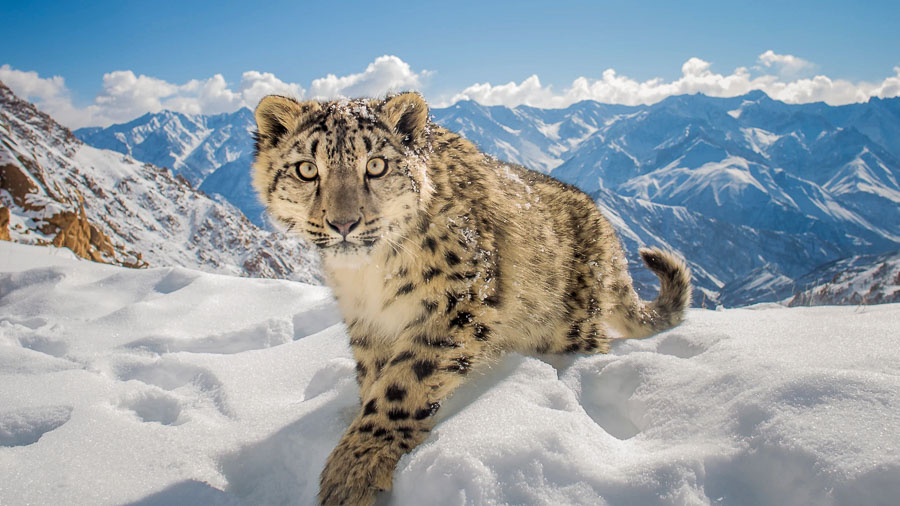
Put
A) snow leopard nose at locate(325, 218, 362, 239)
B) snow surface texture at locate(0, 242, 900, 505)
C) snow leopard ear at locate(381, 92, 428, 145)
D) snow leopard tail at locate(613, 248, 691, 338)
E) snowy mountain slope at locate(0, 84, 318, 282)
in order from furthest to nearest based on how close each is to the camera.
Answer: snowy mountain slope at locate(0, 84, 318, 282) < snow leopard tail at locate(613, 248, 691, 338) < snow leopard ear at locate(381, 92, 428, 145) < snow leopard nose at locate(325, 218, 362, 239) < snow surface texture at locate(0, 242, 900, 505)

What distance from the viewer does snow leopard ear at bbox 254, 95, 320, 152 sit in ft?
A: 12.7

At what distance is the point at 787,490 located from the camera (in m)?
2.04

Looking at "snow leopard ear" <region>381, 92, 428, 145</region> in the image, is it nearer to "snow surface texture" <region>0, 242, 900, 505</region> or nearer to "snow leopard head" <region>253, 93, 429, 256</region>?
"snow leopard head" <region>253, 93, 429, 256</region>

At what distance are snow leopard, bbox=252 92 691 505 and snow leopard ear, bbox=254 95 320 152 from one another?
0.03 ft

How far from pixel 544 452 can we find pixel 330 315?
4.82 meters

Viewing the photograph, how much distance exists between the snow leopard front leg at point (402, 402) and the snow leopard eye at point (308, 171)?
1360 mm

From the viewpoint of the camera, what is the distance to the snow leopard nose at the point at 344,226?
3.29 meters

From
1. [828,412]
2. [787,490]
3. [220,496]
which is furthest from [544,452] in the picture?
[220,496]

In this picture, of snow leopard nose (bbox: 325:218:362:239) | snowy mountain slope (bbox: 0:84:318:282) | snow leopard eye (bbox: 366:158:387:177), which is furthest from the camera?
snowy mountain slope (bbox: 0:84:318:282)

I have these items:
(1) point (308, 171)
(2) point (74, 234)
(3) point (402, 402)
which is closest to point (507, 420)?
(3) point (402, 402)

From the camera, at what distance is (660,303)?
534 cm

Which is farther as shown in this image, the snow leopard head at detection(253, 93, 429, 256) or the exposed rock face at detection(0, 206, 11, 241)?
the exposed rock face at detection(0, 206, 11, 241)

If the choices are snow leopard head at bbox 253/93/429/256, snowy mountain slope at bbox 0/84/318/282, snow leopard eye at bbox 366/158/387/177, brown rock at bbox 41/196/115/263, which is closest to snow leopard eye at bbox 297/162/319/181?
snow leopard head at bbox 253/93/429/256

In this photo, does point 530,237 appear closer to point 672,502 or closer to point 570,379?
point 570,379
